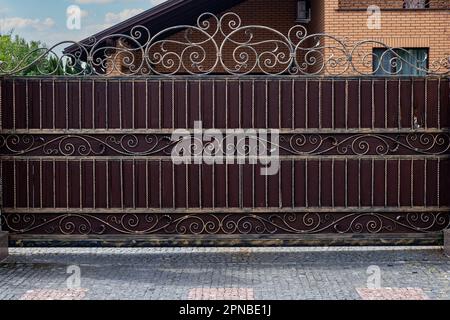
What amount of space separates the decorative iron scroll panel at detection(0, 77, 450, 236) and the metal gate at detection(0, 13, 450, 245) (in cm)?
1

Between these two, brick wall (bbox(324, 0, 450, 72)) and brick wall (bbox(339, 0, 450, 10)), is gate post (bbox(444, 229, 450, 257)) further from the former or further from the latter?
brick wall (bbox(339, 0, 450, 10))

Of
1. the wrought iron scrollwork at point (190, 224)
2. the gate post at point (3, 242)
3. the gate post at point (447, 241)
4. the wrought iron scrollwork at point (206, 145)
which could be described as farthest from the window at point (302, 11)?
the gate post at point (3, 242)

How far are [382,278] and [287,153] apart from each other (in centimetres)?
186

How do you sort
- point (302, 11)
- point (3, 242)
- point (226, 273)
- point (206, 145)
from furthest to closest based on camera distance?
point (302, 11)
point (206, 145)
point (3, 242)
point (226, 273)

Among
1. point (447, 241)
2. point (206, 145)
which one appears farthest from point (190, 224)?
point (447, 241)

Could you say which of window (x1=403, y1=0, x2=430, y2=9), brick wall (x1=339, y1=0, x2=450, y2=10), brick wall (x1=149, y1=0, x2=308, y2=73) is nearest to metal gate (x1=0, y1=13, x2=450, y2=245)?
brick wall (x1=339, y1=0, x2=450, y2=10)

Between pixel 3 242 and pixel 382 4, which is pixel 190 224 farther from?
pixel 382 4

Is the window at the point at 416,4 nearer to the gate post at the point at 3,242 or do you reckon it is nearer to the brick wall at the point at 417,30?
the brick wall at the point at 417,30

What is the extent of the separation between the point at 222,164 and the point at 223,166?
26 mm

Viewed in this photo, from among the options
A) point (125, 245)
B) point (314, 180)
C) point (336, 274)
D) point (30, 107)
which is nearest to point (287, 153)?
point (314, 180)

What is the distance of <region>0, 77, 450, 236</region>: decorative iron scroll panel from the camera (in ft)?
27.0

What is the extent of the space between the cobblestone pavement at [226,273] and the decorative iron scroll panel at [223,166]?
355 millimetres

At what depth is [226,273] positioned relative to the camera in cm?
754

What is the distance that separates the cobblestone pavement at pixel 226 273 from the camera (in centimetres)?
664
